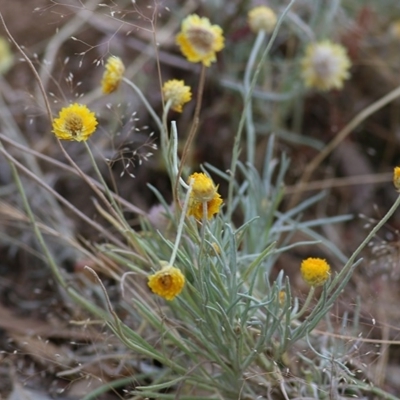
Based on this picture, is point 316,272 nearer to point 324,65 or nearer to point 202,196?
point 202,196

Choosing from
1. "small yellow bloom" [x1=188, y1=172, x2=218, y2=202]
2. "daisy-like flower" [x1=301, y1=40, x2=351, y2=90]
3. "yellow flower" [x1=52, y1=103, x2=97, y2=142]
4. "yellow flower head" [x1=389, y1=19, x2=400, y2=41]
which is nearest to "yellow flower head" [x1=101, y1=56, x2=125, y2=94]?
"yellow flower" [x1=52, y1=103, x2=97, y2=142]

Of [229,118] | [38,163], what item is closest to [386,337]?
[229,118]

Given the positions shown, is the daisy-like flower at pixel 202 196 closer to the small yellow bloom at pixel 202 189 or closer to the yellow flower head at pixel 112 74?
the small yellow bloom at pixel 202 189

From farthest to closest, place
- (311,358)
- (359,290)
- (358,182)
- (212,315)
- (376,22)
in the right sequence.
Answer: (376,22), (358,182), (359,290), (311,358), (212,315)

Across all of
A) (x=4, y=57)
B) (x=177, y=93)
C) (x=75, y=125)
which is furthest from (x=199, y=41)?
(x=4, y=57)

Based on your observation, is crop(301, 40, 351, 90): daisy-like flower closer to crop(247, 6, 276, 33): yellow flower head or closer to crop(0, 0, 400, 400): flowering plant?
crop(0, 0, 400, 400): flowering plant

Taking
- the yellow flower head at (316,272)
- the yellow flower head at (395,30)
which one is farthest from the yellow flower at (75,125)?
the yellow flower head at (395,30)

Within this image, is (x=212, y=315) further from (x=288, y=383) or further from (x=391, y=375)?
(x=391, y=375)
